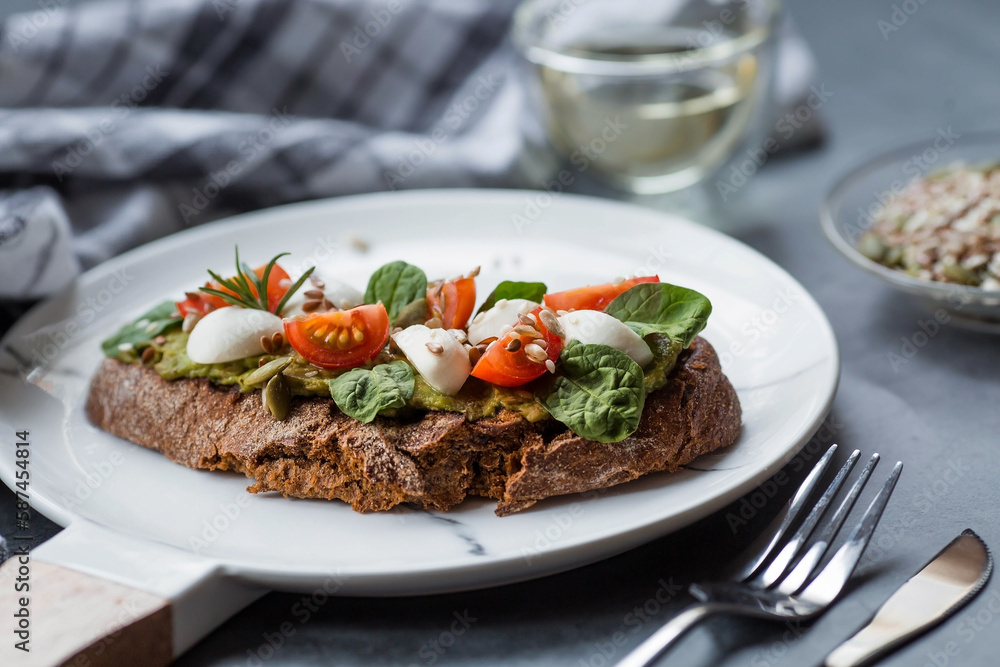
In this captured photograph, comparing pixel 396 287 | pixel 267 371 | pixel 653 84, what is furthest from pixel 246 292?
pixel 653 84

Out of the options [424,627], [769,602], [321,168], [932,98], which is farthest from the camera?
[932,98]

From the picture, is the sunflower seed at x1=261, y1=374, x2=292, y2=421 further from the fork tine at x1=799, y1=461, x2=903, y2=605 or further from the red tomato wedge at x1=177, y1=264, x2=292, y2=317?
the fork tine at x1=799, y1=461, x2=903, y2=605

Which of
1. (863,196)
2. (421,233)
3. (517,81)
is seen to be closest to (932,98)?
(863,196)

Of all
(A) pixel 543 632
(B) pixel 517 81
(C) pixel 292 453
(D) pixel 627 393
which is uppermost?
(B) pixel 517 81

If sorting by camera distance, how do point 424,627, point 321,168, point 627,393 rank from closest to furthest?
1. point 424,627
2. point 627,393
3. point 321,168

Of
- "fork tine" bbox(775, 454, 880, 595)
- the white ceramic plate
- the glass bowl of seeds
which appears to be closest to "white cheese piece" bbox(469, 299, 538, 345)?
the white ceramic plate

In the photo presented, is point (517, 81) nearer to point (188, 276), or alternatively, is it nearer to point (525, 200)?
point (525, 200)

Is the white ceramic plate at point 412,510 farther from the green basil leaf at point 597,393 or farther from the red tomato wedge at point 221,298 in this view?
the red tomato wedge at point 221,298
